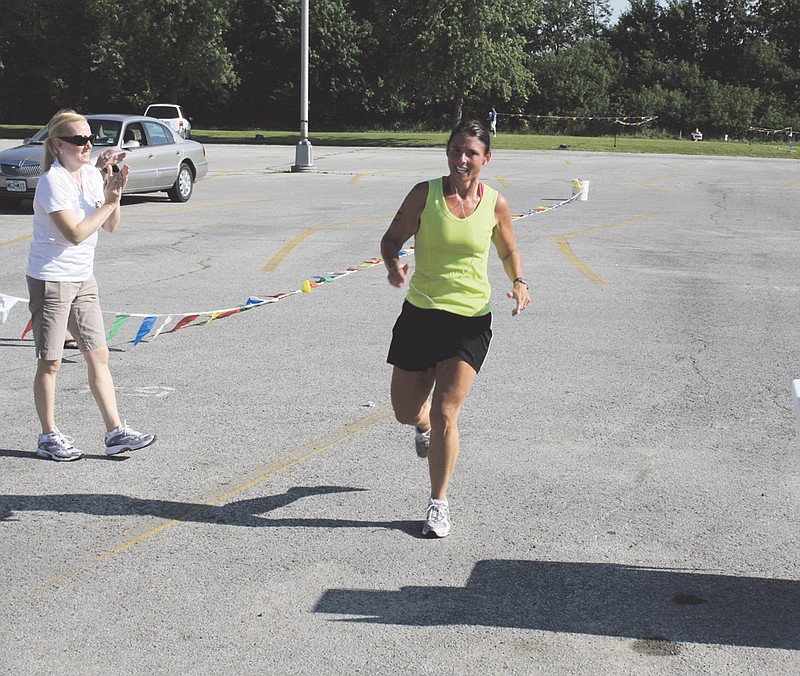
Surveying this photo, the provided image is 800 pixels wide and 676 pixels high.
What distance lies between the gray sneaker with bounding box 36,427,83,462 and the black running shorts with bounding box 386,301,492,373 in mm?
1966

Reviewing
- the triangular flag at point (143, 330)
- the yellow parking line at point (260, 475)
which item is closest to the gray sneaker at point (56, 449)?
the yellow parking line at point (260, 475)

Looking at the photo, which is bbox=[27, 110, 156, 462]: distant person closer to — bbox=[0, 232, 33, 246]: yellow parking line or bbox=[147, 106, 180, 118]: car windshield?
bbox=[0, 232, 33, 246]: yellow parking line

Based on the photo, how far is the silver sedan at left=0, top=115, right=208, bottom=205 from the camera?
683 inches

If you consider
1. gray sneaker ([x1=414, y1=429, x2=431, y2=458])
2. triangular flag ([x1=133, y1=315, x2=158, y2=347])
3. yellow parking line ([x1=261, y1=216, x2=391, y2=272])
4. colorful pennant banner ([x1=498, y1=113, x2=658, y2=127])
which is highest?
colorful pennant banner ([x1=498, y1=113, x2=658, y2=127])

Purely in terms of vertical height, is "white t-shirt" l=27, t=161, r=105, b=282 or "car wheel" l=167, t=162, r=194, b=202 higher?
"white t-shirt" l=27, t=161, r=105, b=282

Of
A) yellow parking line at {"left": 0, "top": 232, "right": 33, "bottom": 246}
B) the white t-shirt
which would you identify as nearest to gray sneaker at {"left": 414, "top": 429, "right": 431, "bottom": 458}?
the white t-shirt

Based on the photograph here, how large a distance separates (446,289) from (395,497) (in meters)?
1.13

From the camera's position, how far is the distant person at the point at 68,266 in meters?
5.45

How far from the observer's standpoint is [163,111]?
149ft

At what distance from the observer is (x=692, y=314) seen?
32.7 feet

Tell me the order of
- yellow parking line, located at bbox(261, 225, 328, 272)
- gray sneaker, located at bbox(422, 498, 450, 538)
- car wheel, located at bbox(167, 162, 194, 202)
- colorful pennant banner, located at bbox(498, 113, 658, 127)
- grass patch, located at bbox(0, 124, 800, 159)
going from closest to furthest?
gray sneaker, located at bbox(422, 498, 450, 538), yellow parking line, located at bbox(261, 225, 328, 272), car wheel, located at bbox(167, 162, 194, 202), grass patch, located at bbox(0, 124, 800, 159), colorful pennant banner, located at bbox(498, 113, 658, 127)

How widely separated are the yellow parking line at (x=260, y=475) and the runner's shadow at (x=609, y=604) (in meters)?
1.02

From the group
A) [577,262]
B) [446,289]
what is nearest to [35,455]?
[446,289]

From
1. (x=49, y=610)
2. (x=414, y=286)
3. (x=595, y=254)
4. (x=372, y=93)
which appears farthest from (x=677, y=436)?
(x=372, y=93)
